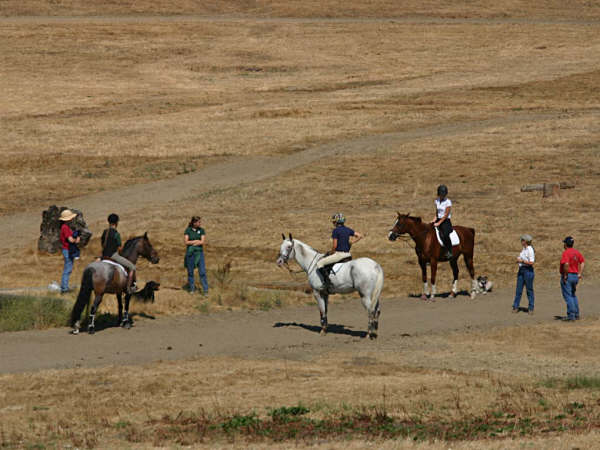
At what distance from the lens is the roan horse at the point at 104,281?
84.3 feet

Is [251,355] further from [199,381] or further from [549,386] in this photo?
[549,386]

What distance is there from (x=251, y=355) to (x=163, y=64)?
70.4m

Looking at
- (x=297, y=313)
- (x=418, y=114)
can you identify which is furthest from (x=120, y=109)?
(x=297, y=313)

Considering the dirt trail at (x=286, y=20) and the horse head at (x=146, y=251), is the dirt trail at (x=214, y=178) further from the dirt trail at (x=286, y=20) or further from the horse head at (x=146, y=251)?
the dirt trail at (x=286, y=20)

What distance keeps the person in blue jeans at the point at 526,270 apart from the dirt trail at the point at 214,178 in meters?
20.7

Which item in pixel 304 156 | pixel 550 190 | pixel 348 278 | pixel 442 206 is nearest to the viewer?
pixel 348 278

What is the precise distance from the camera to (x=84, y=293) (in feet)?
84.8

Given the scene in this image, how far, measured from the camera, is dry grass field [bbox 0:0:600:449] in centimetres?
1945

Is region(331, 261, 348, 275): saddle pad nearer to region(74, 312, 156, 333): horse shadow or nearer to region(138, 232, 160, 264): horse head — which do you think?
region(138, 232, 160, 264): horse head

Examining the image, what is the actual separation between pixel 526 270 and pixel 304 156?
3070cm

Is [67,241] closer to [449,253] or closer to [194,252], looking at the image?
[194,252]

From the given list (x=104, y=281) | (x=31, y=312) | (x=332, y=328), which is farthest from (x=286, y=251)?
(x=31, y=312)

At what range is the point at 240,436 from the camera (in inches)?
671

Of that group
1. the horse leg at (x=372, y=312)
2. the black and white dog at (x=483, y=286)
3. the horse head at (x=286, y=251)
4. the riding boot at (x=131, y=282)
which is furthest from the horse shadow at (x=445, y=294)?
the riding boot at (x=131, y=282)
